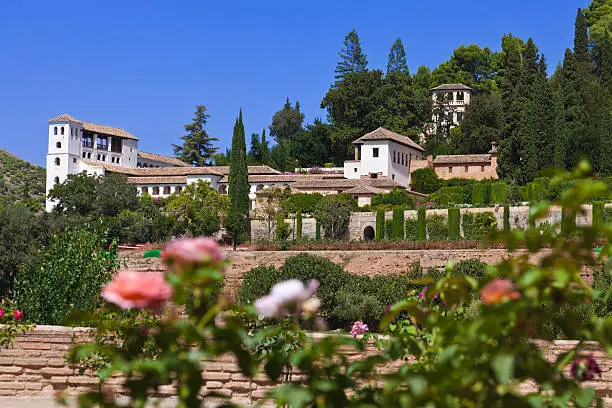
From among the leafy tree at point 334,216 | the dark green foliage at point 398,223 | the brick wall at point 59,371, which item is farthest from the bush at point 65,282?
the leafy tree at point 334,216

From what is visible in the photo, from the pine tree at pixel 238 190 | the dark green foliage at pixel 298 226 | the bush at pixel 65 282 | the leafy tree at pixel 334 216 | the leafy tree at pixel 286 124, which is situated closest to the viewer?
the bush at pixel 65 282

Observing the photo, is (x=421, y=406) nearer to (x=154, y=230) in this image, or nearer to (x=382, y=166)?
(x=154, y=230)

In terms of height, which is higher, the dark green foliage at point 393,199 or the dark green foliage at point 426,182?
the dark green foliage at point 426,182

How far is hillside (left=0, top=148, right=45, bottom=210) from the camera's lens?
88938 millimetres

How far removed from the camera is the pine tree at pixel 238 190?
4659 centimetres

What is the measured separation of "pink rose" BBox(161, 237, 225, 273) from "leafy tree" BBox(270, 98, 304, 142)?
93.0m

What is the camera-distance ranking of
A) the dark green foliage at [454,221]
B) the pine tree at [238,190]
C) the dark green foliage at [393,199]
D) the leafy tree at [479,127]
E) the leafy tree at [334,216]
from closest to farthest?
the dark green foliage at [454,221]
the leafy tree at [334,216]
the dark green foliage at [393,199]
the pine tree at [238,190]
the leafy tree at [479,127]

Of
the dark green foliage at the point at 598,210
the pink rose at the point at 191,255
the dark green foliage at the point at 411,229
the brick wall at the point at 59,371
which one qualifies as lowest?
the brick wall at the point at 59,371

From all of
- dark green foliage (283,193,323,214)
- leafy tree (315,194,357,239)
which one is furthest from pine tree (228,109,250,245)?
leafy tree (315,194,357,239)

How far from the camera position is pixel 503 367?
2375mm

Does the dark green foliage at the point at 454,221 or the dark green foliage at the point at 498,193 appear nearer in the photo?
the dark green foliage at the point at 454,221

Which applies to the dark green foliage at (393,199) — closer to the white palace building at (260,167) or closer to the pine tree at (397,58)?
the white palace building at (260,167)

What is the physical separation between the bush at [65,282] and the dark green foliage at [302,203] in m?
29.1

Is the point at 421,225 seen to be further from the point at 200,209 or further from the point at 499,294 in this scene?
the point at 499,294
